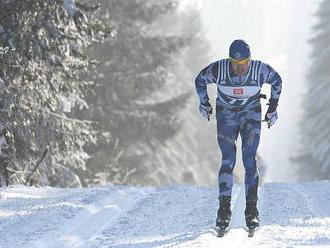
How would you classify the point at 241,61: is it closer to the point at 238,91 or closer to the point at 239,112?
the point at 238,91

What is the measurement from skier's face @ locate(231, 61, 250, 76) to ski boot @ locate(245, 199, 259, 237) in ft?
5.05

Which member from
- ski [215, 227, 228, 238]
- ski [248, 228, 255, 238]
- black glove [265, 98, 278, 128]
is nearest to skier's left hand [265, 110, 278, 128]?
black glove [265, 98, 278, 128]

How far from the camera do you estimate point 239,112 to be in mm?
7387

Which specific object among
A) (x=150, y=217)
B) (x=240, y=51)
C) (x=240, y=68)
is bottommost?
(x=150, y=217)

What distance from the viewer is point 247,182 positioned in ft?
24.3

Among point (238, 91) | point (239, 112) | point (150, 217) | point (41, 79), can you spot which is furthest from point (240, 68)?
point (41, 79)

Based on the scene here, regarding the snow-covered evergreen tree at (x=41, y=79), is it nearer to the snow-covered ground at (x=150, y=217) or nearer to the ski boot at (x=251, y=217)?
the snow-covered ground at (x=150, y=217)

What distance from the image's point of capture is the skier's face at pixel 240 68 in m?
7.15

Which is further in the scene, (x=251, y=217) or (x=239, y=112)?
(x=239, y=112)

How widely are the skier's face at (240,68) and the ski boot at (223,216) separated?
150 cm

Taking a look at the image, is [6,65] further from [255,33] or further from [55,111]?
[255,33]

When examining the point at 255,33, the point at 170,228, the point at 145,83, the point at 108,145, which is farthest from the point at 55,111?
the point at 255,33

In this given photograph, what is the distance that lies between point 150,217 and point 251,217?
59.0 inches

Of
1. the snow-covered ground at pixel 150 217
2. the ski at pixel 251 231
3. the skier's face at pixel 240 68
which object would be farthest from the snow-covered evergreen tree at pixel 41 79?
the ski at pixel 251 231
